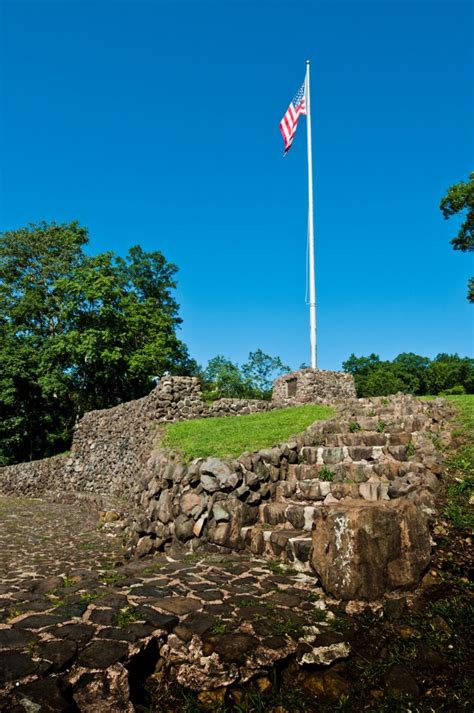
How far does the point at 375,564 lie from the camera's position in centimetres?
539

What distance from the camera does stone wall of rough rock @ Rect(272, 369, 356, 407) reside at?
21828mm

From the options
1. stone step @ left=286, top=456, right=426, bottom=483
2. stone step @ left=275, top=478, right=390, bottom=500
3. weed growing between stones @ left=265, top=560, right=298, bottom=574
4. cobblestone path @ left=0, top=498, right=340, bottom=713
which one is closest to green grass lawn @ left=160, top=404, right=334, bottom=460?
stone step @ left=286, top=456, right=426, bottom=483

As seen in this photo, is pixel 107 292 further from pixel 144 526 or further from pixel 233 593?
pixel 233 593

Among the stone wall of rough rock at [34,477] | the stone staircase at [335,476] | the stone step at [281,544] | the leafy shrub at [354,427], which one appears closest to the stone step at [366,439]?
the stone staircase at [335,476]

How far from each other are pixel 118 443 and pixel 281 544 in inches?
553

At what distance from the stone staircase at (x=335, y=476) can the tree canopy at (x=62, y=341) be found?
2023cm

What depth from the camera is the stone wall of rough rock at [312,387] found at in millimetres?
21828

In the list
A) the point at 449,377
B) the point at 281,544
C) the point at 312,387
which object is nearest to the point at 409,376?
the point at 449,377

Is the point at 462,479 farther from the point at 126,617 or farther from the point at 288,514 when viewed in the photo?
the point at 126,617

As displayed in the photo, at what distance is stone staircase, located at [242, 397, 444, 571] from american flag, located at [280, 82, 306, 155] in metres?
18.9

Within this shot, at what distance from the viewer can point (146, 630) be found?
4375 mm

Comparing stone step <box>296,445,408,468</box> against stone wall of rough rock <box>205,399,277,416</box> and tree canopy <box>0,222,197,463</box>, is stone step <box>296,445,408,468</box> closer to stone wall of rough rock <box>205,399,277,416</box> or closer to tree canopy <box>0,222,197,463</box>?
stone wall of rough rock <box>205,399,277,416</box>

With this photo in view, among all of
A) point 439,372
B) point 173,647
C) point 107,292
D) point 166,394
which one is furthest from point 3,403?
point 439,372

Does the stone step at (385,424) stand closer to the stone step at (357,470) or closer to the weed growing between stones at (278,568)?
the stone step at (357,470)
